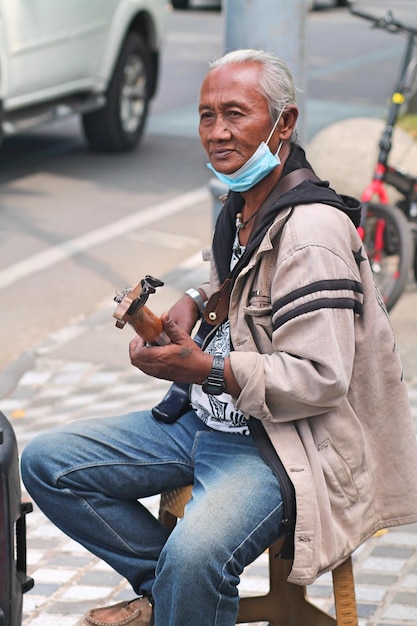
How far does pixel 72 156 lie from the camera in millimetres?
10484

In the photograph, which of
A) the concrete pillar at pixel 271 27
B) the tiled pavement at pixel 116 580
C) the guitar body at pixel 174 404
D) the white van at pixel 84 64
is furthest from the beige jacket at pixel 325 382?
the white van at pixel 84 64

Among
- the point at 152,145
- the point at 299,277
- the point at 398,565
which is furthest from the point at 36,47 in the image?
the point at 299,277

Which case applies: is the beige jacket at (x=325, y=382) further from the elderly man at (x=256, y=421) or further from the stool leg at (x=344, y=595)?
the stool leg at (x=344, y=595)

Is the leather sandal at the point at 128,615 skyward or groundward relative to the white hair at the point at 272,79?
groundward

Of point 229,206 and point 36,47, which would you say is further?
point 36,47

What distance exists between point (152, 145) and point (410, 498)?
27.7 ft

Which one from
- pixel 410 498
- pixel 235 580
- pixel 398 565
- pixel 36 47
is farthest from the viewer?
pixel 36 47

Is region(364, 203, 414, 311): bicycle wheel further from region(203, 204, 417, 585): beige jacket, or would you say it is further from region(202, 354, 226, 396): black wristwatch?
region(202, 354, 226, 396): black wristwatch

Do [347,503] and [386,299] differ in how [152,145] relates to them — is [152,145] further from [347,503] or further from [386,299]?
[347,503]

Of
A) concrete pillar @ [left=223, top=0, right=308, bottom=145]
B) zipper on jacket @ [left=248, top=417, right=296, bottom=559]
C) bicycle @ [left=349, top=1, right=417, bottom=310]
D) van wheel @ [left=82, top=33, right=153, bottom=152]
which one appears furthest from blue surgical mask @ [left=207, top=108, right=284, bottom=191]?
van wheel @ [left=82, top=33, right=153, bottom=152]

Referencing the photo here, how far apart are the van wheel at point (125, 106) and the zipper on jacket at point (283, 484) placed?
770 centimetres

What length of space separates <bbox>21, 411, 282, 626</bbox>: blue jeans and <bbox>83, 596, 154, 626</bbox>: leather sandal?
63mm

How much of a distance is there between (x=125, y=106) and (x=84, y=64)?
3.31 feet

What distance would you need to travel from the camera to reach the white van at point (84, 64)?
8617mm
